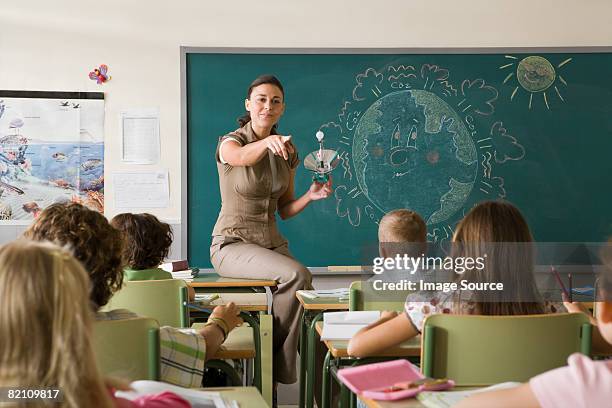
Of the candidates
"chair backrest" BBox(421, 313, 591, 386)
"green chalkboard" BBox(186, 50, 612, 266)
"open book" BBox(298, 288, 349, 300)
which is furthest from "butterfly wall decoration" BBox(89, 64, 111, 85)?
"chair backrest" BBox(421, 313, 591, 386)

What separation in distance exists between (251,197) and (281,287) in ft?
2.05

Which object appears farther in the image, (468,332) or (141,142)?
(141,142)

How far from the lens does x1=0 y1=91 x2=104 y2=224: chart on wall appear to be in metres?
5.35

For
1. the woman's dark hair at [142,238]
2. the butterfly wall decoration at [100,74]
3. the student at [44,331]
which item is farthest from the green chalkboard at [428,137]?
the student at [44,331]

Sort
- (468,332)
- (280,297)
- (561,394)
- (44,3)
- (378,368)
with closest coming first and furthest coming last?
(561,394) → (378,368) → (468,332) → (280,297) → (44,3)

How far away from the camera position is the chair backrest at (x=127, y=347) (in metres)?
1.86

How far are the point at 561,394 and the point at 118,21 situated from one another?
15.6 ft

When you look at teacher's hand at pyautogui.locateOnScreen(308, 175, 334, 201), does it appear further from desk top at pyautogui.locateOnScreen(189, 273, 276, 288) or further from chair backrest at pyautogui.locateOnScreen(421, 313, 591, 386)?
chair backrest at pyautogui.locateOnScreen(421, 313, 591, 386)

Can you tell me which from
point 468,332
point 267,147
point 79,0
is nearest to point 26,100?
point 79,0

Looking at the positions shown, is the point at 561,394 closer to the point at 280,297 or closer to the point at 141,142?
the point at 280,297

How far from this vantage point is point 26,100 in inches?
211

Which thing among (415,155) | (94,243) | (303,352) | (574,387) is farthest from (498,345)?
(415,155)

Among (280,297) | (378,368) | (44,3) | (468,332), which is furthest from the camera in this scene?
(44,3)

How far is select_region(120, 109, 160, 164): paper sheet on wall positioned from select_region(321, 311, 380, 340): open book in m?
3.05
